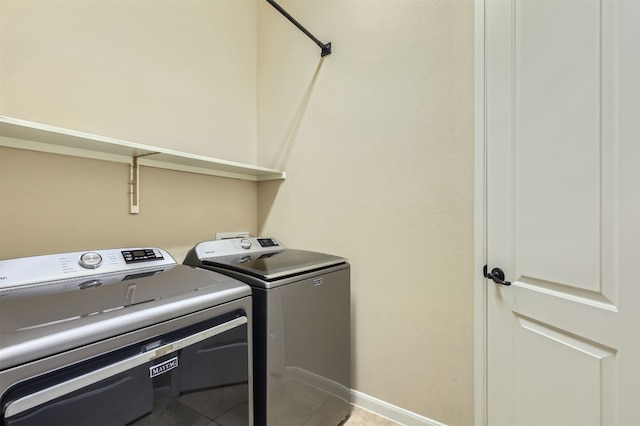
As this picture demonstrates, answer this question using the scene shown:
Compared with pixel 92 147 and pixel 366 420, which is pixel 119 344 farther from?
pixel 366 420

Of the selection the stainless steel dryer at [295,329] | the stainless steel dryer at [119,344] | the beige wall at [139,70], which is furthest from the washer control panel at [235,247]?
the beige wall at [139,70]

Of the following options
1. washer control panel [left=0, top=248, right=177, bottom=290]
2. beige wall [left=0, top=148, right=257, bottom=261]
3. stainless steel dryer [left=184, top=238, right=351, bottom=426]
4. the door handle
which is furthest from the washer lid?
the door handle

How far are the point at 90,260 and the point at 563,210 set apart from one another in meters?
1.80

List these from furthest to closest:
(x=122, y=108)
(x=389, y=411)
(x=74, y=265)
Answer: (x=389, y=411)
(x=122, y=108)
(x=74, y=265)

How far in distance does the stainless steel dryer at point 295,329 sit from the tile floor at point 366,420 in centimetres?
6

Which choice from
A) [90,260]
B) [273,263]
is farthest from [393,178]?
[90,260]

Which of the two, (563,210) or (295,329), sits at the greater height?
(563,210)

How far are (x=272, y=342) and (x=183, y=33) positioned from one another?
1882 mm

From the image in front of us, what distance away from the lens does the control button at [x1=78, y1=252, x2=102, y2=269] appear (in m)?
1.10

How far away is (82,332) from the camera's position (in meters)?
0.67

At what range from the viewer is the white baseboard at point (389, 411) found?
4.87 feet

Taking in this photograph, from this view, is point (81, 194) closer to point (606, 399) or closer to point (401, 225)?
point (401, 225)

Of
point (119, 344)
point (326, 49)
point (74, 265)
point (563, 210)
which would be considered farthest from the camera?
point (326, 49)

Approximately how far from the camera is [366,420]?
1591 millimetres
